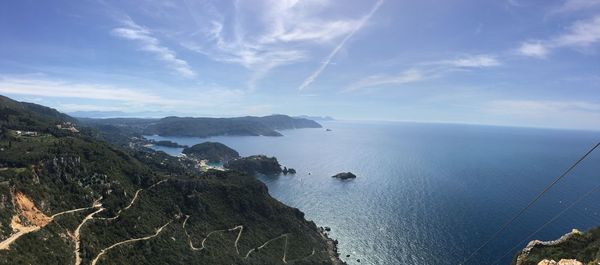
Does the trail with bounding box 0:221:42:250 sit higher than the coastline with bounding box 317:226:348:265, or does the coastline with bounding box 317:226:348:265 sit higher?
the trail with bounding box 0:221:42:250

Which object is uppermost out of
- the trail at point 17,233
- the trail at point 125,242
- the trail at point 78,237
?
the trail at point 17,233

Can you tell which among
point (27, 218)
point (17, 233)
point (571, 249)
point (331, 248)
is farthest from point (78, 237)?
point (571, 249)

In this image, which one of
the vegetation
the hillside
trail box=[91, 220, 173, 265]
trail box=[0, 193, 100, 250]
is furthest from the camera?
trail box=[91, 220, 173, 265]

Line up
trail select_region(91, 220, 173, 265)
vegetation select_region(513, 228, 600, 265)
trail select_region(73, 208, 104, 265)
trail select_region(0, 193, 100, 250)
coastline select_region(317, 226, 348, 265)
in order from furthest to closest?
coastline select_region(317, 226, 348, 265), trail select_region(91, 220, 173, 265), trail select_region(73, 208, 104, 265), trail select_region(0, 193, 100, 250), vegetation select_region(513, 228, 600, 265)

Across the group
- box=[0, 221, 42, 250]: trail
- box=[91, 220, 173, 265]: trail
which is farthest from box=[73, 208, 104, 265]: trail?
box=[0, 221, 42, 250]: trail

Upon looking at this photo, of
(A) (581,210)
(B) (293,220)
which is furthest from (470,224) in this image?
(B) (293,220)

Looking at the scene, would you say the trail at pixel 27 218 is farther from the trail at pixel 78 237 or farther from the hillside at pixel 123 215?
the trail at pixel 78 237

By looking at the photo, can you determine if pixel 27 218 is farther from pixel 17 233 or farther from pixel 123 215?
pixel 123 215

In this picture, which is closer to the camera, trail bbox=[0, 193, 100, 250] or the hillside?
trail bbox=[0, 193, 100, 250]

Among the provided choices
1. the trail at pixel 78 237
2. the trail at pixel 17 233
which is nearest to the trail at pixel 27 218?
the trail at pixel 17 233

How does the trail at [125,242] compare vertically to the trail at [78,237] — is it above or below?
below

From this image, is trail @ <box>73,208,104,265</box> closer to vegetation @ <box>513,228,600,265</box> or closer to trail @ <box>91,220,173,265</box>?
trail @ <box>91,220,173,265</box>
